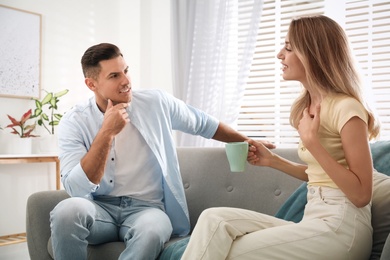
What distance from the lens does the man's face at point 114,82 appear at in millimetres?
2373

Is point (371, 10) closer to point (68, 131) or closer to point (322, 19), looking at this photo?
point (322, 19)

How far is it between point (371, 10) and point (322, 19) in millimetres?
2245

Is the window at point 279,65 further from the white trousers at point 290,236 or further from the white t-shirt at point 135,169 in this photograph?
the white trousers at point 290,236

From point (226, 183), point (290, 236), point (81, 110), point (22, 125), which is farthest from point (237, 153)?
point (22, 125)

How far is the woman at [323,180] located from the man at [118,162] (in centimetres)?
57

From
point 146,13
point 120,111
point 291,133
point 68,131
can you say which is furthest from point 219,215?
point 146,13

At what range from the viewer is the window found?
3.66 meters

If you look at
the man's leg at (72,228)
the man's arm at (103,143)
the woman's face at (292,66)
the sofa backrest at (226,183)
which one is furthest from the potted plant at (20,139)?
the woman's face at (292,66)

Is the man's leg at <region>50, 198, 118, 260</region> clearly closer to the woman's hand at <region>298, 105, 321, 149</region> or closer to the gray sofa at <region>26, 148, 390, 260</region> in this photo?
the gray sofa at <region>26, 148, 390, 260</region>

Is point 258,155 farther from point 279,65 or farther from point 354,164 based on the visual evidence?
point 279,65

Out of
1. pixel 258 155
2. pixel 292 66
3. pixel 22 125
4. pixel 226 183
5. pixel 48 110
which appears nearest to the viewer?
pixel 292 66

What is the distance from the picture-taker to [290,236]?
1455 mm

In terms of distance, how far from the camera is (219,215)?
153cm

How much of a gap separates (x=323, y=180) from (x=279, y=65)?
2680 mm
